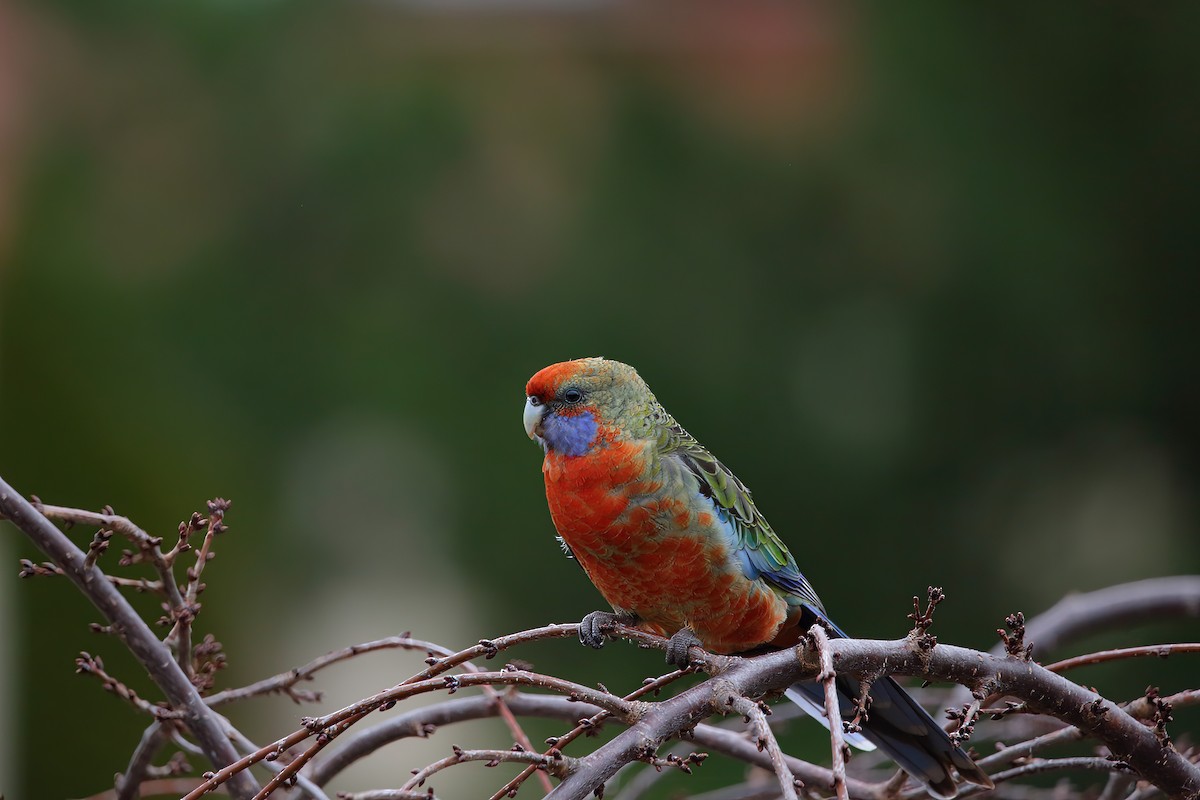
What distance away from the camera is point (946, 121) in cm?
498

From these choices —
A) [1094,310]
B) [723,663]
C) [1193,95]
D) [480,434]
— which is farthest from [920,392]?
[723,663]

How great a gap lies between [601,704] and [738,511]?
99 centimetres

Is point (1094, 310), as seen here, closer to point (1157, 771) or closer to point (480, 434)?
point (480, 434)

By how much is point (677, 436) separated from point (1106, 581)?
3.63 m

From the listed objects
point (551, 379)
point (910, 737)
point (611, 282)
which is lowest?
point (910, 737)

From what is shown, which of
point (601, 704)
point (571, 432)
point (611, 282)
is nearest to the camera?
point (601, 704)

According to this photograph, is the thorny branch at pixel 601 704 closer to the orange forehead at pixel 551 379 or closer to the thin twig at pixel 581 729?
the thin twig at pixel 581 729

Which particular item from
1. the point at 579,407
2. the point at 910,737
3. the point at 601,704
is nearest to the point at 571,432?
the point at 579,407

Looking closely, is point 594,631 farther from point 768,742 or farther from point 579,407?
point 768,742

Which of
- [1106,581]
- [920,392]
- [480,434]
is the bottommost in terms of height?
[1106,581]

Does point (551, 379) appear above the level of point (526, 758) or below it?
above

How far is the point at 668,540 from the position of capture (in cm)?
182

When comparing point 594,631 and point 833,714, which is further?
point 594,631

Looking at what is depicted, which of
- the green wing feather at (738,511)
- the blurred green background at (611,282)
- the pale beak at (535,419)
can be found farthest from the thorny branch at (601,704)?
the blurred green background at (611,282)
